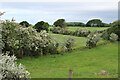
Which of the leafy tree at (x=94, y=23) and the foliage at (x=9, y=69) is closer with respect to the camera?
the foliage at (x=9, y=69)

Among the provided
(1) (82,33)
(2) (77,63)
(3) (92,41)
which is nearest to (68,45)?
(3) (92,41)

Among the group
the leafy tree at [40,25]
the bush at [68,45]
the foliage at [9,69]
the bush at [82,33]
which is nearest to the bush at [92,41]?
the bush at [68,45]

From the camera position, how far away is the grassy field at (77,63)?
33.0 m

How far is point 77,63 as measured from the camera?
3994 cm

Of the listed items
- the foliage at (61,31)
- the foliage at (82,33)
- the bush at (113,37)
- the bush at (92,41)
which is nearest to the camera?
the bush at (92,41)

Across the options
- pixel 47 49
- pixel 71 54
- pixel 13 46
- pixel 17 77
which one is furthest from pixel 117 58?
pixel 17 77

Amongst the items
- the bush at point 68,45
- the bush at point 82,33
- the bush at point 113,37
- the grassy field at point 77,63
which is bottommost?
the grassy field at point 77,63

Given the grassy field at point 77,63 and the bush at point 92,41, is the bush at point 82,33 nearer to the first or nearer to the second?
the bush at point 92,41

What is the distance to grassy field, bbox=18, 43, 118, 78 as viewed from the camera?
3300 cm

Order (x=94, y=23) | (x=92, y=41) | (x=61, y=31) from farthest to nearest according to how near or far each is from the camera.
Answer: (x=94, y=23), (x=61, y=31), (x=92, y=41)

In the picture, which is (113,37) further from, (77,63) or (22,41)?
(22,41)

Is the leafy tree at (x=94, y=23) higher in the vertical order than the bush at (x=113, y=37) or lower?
higher

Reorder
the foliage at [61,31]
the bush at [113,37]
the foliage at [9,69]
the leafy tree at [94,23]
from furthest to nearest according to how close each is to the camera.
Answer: the leafy tree at [94,23], the foliage at [61,31], the bush at [113,37], the foliage at [9,69]

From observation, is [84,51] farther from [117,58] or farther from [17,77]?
[17,77]
